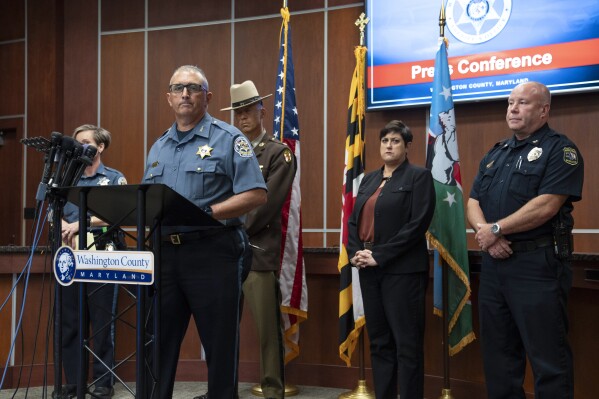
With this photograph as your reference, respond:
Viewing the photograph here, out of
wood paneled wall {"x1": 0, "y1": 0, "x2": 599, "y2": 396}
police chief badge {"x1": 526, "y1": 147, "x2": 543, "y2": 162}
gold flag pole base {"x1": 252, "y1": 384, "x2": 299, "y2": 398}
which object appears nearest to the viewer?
police chief badge {"x1": 526, "y1": 147, "x2": 543, "y2": 162}

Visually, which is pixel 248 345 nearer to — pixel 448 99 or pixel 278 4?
pixel 448 99

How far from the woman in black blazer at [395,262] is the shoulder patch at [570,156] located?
28.6 inches

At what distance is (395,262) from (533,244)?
0.71 m

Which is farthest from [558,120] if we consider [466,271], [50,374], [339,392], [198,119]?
[50,374]

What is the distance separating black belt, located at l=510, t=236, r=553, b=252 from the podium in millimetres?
1380

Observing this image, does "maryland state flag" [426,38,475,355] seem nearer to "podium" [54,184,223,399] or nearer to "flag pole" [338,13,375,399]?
"flag pole" [338,13,375,399]

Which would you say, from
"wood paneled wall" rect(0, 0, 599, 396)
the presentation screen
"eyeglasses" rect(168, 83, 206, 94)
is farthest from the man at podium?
the presentation screen

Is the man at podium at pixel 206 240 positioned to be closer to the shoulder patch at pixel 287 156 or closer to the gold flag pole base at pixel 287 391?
the shoulder patch at pixel 287 156

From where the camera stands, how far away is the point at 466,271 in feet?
11.4

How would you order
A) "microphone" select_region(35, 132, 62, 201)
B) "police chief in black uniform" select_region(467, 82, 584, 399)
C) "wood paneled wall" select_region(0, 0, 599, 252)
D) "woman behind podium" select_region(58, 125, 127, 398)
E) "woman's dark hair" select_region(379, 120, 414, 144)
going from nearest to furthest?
1. "microphone" select_region(35, 132, 62, 201)
2. "police chief in black uniform" select_region(467, 82, 584, 399)
3. "woman's dark hair" select_region(379, 120, 414, 144)
4. "woman behind podium" select_region(58, 125, 127, 398)
5. "wood paneled wall" select_region(0, 0, 599, 252)

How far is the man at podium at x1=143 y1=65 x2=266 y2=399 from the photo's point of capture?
7.62 ft

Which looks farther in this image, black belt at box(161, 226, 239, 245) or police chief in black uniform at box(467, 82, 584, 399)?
police chief in black uniform at box(467, 82, 584, 399)

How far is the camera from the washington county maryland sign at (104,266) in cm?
198

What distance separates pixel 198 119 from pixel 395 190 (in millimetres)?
1237
